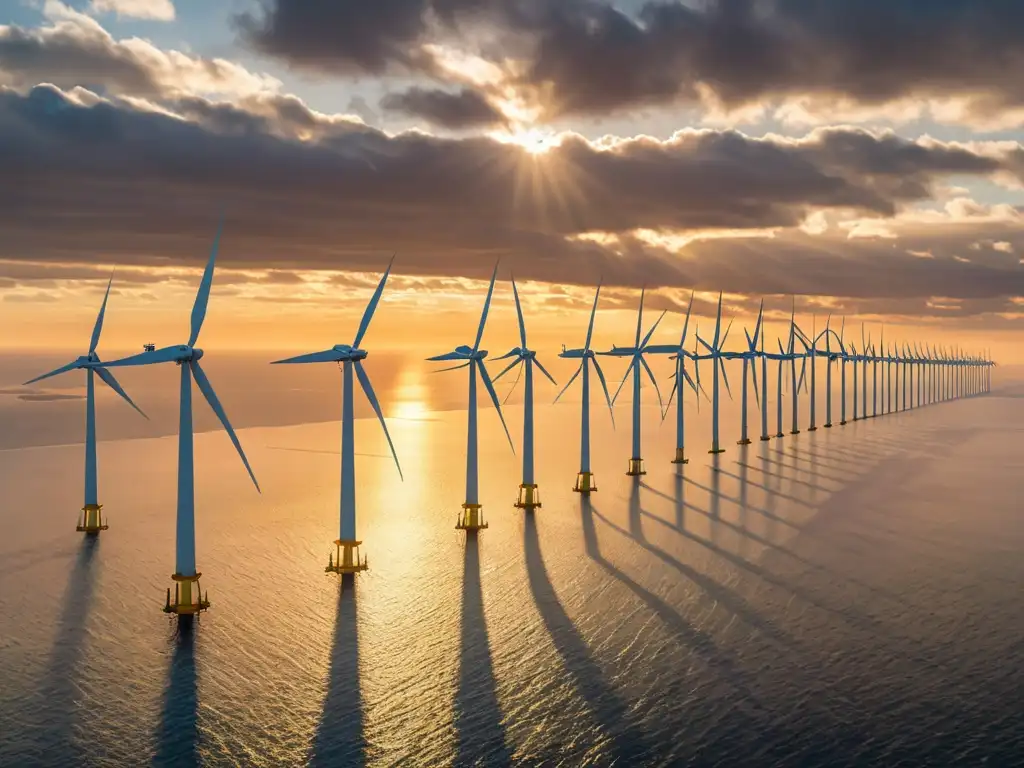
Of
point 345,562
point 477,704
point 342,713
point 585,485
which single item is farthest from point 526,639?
point 585,485

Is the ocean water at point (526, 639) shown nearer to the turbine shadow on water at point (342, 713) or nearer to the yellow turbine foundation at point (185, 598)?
the turbine shadow on water at point (342, 713)

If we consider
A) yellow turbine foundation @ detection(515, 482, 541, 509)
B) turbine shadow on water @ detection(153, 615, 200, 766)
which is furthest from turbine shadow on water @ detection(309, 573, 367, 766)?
yellow turbine foundation @ detection(515, 482, 541, 509)

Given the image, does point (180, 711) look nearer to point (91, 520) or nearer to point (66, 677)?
point (66, 677)

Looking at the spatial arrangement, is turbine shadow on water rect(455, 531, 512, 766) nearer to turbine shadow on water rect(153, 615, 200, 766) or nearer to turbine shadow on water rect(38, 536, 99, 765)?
turbine shadow on water rect(153, 615, 200, 766)

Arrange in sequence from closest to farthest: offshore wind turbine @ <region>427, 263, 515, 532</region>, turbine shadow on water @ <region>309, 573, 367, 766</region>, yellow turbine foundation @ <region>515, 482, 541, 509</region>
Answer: turbine shadow on water @ <region>309, 573, 367, 766</region> → offshore wind turbine @ <region>427, 263, 515, 532</region> → yellow turbine foundation @ <region>515, 482, 541, 509</region>

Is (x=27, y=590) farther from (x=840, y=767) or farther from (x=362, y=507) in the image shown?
(x=840, y=767)

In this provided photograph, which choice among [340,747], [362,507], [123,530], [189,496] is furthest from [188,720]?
[362,507]
